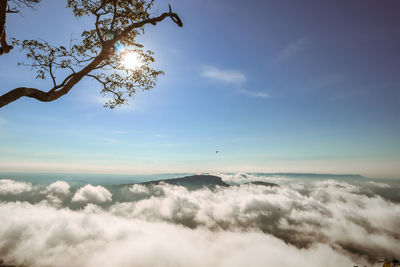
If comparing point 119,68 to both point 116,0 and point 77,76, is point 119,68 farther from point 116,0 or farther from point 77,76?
point 116,0

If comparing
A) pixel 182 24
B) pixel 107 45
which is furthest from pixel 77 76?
pixel 182 24

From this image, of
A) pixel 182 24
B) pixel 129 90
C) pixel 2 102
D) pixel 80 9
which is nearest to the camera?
pixel 2 102

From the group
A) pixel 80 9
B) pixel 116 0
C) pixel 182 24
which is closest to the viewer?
pixel 182 24

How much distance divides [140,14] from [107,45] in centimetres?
277

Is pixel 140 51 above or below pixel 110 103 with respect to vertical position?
above

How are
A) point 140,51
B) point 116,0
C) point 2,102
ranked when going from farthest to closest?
1. point 140,51
2. point 116,0
3. point 2,102

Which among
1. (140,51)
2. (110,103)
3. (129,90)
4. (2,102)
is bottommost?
(2,102)

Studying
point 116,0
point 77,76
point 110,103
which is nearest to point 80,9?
point 116,0

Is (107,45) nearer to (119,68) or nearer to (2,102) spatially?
(119,68)

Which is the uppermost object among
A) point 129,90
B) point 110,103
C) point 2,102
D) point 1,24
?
point 1,24

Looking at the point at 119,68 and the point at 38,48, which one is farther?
the point at 119,68

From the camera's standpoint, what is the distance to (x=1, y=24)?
7.81 meters

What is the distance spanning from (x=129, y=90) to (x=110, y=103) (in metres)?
1.80

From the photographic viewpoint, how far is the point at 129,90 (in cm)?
1264
